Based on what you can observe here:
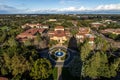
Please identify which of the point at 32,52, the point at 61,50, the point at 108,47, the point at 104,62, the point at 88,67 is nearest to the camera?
the point at 88,67

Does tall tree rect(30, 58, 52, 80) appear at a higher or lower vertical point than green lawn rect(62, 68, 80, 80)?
higher

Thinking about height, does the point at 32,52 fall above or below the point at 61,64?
above

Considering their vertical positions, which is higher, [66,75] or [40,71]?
[40,71]

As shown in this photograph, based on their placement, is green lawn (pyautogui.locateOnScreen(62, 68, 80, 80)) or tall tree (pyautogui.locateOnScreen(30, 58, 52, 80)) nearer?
tall tree (pyautogui.locateOnScreen(30, 58, 52, 80))

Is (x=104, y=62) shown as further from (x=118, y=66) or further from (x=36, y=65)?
(x=36, y=65)

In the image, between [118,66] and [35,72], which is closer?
[35,72]

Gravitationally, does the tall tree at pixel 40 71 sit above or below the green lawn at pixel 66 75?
above

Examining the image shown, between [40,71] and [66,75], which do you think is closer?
[40,71]

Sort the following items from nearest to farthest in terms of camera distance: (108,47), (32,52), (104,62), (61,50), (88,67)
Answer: (88,67) < (104,62) < (32,52) < (108,47) < (61,50)

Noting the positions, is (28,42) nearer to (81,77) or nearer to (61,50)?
(61,50)

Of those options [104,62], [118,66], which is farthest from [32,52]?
[118,66]

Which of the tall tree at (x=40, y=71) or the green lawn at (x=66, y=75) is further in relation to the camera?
the green lawn at (x=66, y=75)
